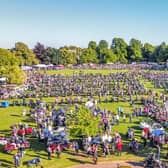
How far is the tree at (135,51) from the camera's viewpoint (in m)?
158

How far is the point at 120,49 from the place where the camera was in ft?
527

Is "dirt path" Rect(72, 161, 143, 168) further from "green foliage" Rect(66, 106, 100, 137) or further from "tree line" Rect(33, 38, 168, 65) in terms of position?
"tree line" Rect(33, 38, 168, 65)

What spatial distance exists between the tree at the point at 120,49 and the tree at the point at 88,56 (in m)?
9.66

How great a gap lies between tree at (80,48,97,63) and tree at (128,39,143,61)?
1660 cm

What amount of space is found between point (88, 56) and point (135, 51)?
20863mm

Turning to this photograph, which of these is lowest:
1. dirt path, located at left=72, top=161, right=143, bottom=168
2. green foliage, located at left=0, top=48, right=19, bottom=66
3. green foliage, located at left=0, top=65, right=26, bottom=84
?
dirt path, located at left=72, top=161, right=143, bottom=168

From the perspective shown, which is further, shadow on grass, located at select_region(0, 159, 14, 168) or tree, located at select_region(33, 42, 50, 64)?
tree, located at select_region(33, 42, 50, 64)

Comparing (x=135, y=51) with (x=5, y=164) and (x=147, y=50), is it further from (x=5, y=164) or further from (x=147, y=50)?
(x=5, y=164)

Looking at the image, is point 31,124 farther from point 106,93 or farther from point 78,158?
point 106,93

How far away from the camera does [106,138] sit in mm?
34000

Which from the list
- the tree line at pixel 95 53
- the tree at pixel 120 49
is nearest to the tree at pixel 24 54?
the tree line at pixel 95 53

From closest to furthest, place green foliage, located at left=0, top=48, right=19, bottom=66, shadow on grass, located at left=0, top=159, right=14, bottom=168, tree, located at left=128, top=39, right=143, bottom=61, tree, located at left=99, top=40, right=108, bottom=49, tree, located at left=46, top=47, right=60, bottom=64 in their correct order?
1. shadow on grass, located at left=0, top=159, right=14, bottom=168
2. green foliage, located at left=0, top=48, right=19, bottom=66
3. tree, located at left=46, top=47, right=60, bottom=64
4. tree, located at left=128, top=39, right=143, bottom=61
5. tree, located at left=99, top=40, right=108, bottom=49

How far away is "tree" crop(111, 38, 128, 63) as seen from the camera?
6137 inches

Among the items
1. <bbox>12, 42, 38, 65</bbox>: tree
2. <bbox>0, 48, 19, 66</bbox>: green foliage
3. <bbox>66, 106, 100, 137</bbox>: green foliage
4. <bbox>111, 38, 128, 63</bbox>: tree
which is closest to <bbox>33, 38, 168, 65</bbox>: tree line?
<bbox>111, 38, 128, 63</bbox>: tree
